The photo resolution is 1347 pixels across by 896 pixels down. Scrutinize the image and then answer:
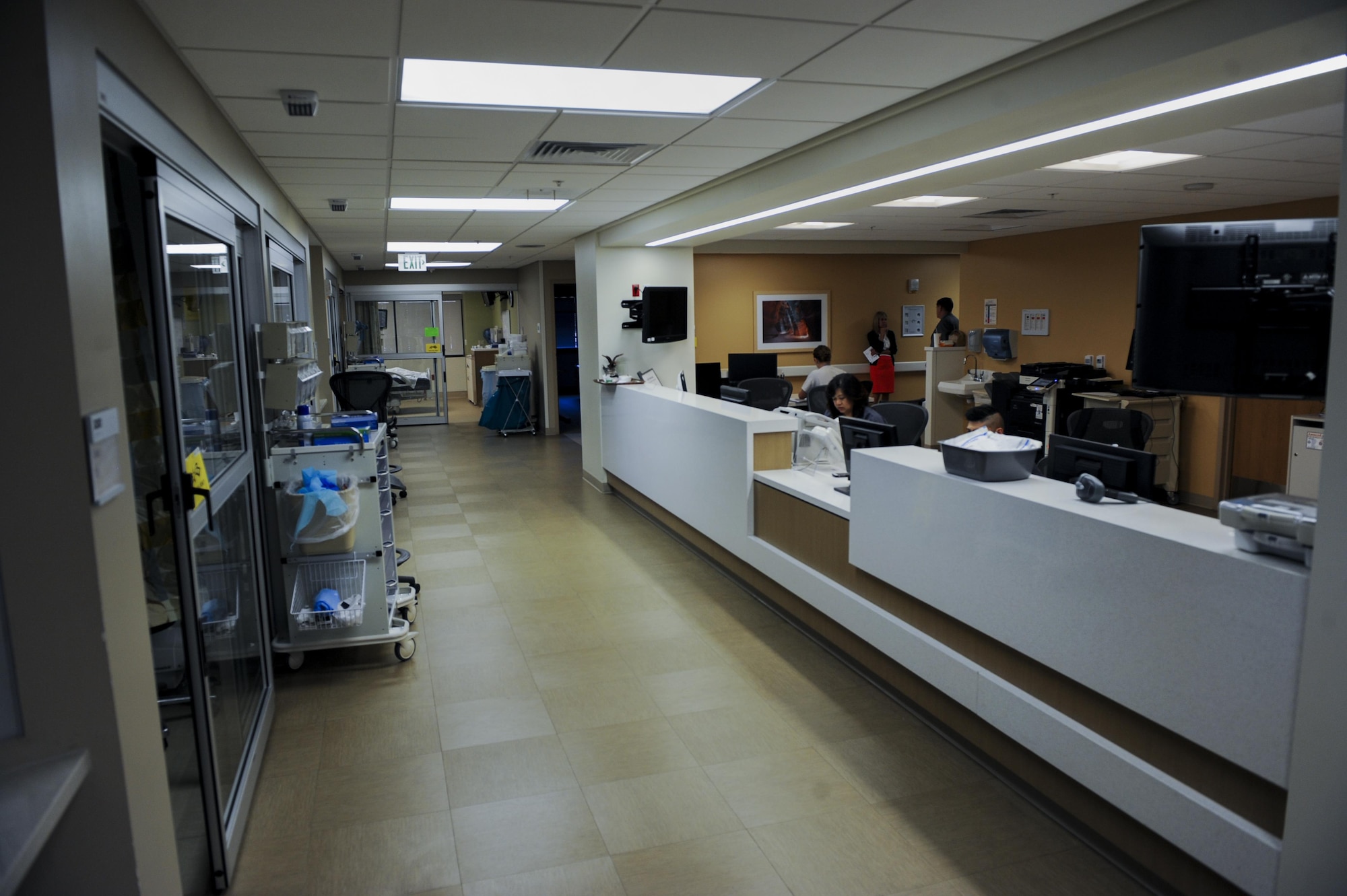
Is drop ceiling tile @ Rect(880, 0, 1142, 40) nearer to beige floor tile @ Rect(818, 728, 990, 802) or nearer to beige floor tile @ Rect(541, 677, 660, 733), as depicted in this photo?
beige floor tile @ Rect(818, 728, 990, 802)

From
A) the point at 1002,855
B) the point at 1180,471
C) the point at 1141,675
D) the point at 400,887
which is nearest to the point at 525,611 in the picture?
the point at 400,887

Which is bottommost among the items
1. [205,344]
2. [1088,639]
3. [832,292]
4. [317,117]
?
[1088,639]

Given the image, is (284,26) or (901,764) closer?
(284,26)

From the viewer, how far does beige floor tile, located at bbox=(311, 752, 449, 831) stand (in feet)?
9.98

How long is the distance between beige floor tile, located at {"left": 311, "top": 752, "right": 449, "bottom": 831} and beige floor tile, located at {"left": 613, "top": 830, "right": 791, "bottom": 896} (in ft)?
2.55

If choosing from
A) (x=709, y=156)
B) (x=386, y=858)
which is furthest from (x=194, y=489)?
(x=709, y=156)

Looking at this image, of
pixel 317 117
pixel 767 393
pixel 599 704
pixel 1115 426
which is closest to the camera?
pixel 317 117

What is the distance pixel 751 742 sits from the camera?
3.49 metres

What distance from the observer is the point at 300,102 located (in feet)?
10.6

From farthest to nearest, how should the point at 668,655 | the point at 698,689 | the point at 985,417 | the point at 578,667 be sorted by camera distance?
1. the point at 985,417
2. the point at 668,655
3. the point at 578,667
4. the point at 698,689

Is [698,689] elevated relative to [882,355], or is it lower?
lower

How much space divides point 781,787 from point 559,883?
35.2 inches

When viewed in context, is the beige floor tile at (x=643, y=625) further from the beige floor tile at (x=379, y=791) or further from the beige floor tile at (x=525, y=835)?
the beige floor tile at (x=525, y=835)

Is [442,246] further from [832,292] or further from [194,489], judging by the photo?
[194,489]
